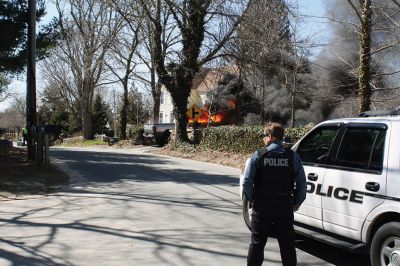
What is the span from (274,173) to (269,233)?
25.0 inches

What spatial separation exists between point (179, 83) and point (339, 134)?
77.0 feet

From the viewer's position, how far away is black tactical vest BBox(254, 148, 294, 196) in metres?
5.06

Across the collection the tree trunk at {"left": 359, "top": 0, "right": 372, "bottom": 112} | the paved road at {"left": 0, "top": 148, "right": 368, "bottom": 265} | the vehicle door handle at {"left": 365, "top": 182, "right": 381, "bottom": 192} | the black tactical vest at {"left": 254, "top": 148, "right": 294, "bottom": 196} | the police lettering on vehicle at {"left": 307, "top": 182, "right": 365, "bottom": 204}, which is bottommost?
the paved road at {"left": 0, "top": 148, "right": 368, "bottom": 265}

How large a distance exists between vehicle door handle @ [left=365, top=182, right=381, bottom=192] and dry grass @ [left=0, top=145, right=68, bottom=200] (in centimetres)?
844

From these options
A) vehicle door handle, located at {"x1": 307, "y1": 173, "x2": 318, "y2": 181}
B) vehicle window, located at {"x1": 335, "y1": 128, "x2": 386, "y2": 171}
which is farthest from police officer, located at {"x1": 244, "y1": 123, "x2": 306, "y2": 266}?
vehicle door handle, located at {"x1": 307, "y1": 173, "x2": 318, "y2": 181}

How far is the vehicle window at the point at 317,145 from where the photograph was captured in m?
6.63

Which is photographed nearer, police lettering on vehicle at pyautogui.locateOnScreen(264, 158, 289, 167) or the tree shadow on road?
police lettering on vehicle at pyautogui.locateOnScreen(264, 158, 289, 167)

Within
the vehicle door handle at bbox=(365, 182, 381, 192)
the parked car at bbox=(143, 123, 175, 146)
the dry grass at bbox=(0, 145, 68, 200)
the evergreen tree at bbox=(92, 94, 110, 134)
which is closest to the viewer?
the vehicle door handle at bbox=(365, 182, 381, 192)

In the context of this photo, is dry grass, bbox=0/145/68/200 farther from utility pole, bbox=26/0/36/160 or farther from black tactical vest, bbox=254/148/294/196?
black tactical vest, bbox=254/148/294/196

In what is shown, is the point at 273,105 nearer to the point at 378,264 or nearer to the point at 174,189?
the point at 174,189

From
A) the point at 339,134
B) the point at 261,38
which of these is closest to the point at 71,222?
the point at 339,134

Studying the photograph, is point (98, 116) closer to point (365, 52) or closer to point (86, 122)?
point (86, 122)

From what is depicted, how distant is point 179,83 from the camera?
1161 inches

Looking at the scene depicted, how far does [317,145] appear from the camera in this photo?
22.7ft
